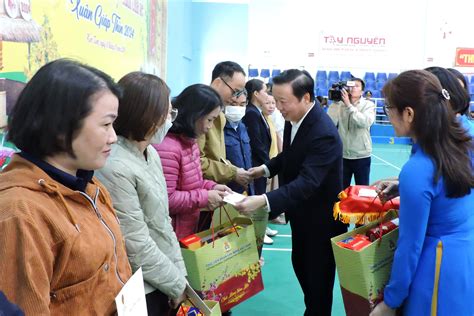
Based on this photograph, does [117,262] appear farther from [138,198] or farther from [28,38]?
[28,38]

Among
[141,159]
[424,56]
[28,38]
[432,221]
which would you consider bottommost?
[432,221]

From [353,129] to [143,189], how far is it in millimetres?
3286

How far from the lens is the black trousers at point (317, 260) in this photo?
2.21m

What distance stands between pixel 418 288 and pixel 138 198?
0.99m

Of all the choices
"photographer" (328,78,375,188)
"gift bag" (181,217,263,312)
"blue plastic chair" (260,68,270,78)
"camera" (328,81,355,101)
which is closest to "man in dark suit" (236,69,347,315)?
"gift bag" (181,217,263,312)

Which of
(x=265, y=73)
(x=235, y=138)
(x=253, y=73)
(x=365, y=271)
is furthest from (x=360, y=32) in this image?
(x=365, y=271)

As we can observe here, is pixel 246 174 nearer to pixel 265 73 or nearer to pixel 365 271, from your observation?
pixel 365 271

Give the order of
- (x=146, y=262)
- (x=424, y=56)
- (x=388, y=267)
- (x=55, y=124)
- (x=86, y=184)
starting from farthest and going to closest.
Result: (x=424, y=56), (x=388, y=267), (x=146, y=262), (x=86, y=184), (x=55, y=124)

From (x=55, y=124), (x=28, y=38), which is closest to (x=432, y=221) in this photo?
(x=55, y=124)

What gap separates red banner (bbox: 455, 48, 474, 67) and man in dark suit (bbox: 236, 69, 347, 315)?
12.7 m

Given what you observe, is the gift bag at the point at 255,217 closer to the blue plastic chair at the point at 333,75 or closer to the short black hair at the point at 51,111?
the short black hair at the point at 51,111

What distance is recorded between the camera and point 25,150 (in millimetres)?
917

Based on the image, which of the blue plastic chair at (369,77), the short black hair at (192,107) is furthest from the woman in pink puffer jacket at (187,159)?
the blue plastic chair at (369,77)

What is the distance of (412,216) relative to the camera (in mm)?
1399
